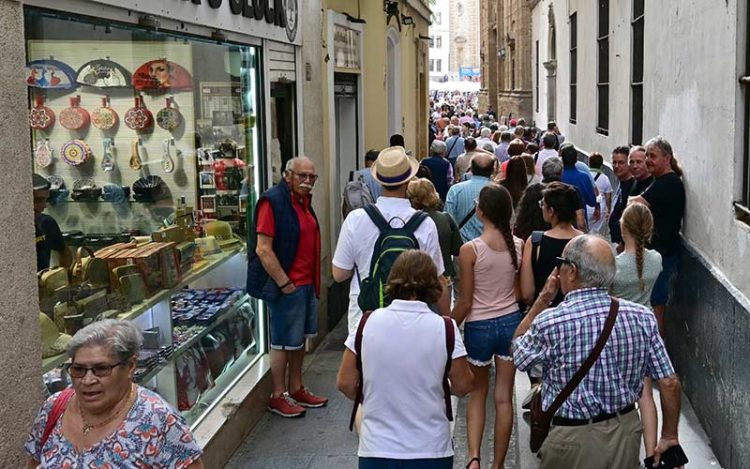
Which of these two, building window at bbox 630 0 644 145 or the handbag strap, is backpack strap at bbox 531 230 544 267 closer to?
the handbag strap

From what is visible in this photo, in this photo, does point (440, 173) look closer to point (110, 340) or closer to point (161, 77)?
point (161, 77)

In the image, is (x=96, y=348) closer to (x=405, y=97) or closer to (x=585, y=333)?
(x=585, y=333)

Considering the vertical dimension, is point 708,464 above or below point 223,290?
below

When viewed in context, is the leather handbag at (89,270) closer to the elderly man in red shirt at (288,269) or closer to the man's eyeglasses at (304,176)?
the elderly man in red shirt at (288,269)

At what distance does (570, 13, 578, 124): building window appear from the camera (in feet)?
65.2

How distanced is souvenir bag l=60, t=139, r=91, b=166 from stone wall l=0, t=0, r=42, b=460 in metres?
1.25

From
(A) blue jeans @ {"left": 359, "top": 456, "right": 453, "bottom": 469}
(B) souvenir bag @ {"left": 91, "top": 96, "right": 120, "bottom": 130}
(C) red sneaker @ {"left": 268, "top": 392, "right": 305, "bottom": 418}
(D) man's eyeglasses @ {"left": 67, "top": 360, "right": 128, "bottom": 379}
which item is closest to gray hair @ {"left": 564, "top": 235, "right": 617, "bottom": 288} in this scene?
(A) blue jeans @ {"left": 359, "top": 456, "right": 453, "bottom": 469}

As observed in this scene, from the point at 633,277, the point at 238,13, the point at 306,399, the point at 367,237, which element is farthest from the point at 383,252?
the point at 238,13

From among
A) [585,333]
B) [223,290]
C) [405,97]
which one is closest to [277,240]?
[223,290]

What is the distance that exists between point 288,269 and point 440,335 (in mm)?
3060

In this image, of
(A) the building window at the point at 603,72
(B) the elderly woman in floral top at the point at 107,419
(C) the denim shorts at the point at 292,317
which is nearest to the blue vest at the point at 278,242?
(C) the denim shorts at the point at 292,317

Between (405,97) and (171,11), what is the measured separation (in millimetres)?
11963

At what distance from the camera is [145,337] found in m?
5.80

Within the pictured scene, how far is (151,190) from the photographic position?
6.35 m
